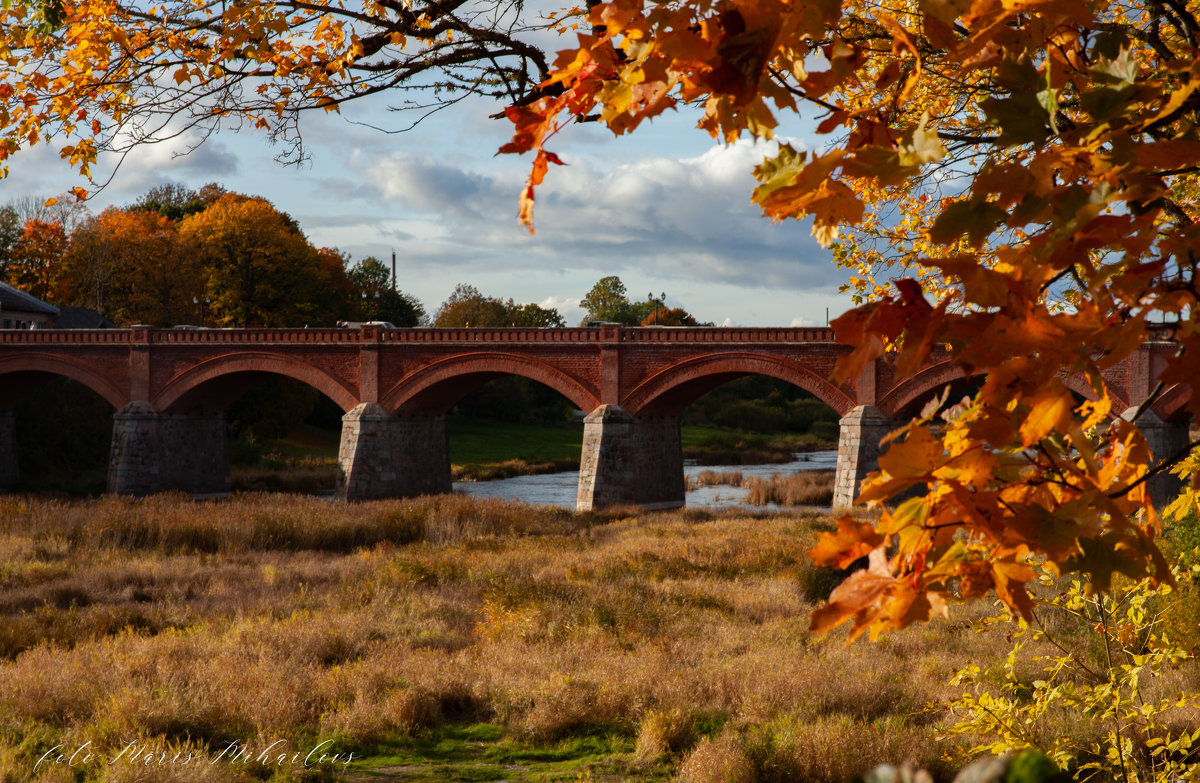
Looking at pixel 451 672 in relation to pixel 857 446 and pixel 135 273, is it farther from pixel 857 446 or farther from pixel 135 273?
pixel 135 273

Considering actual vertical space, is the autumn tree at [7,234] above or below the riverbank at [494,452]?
above

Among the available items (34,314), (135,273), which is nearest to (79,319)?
(34,314)

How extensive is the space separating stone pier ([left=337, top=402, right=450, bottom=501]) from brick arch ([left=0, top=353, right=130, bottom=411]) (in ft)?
31.1

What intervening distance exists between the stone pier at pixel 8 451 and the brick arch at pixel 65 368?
3.00m

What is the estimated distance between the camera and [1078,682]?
27.1ft

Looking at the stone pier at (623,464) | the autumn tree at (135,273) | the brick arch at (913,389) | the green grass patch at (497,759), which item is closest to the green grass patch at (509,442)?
the autumn tree at (135,273)

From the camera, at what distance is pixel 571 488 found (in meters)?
36.5

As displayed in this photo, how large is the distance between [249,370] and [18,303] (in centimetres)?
1637

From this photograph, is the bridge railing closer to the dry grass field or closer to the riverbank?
the riverbank

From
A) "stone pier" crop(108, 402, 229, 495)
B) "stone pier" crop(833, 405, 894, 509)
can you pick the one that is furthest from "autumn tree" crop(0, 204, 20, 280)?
"stone pier" crop(833, 405, 894, 509)

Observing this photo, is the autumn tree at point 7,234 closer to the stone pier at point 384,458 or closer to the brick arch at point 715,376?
the stone pier at point 384,458

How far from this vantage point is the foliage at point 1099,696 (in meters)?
4.06

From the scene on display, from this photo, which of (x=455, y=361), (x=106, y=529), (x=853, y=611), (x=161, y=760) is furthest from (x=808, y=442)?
(x=853, y=611)

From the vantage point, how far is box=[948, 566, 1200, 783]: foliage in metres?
4.06
